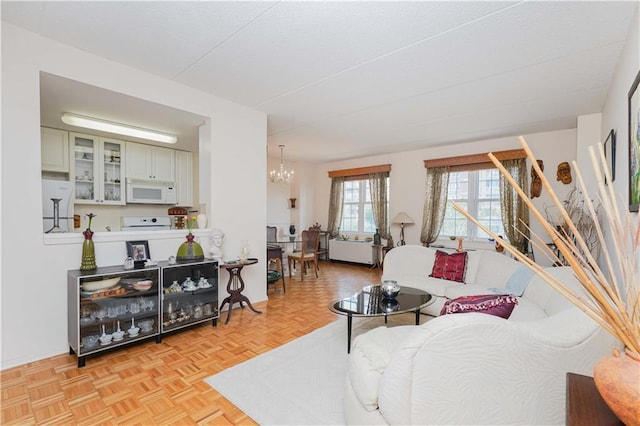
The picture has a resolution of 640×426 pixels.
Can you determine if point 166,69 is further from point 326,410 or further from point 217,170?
point 326,410

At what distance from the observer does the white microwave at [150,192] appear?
4.54 meters

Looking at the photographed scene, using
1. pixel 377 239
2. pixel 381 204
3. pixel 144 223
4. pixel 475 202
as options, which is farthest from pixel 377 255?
pixel 144 223

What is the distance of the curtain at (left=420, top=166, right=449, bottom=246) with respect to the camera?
579cm

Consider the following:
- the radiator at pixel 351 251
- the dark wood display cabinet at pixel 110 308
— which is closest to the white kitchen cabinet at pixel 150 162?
the dark wood display cabinet at pixel 110 308

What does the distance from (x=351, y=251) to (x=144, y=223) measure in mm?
4256

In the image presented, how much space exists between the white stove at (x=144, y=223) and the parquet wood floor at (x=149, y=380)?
214 cm

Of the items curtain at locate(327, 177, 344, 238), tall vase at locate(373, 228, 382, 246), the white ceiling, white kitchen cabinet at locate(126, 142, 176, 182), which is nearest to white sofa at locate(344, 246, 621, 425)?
the white ceiling

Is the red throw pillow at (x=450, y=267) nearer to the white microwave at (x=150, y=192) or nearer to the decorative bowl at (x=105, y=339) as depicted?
the decorative bowl at (x=105, y=339)

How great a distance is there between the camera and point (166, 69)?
114 inches

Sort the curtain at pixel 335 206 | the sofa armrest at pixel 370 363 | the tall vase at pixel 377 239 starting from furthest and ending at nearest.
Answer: the curtain at pixel 335 206
the tall vase at pixel 377 239
the sofa armrest at pixel 370 363

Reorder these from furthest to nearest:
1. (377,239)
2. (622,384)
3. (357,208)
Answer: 1. (357,208)
2. (377,239)
3. (622,384)

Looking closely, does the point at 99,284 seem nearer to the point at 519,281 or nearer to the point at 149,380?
the point at 149,380

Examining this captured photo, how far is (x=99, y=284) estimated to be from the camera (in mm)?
2492

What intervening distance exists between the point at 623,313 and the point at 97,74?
12.1ft
